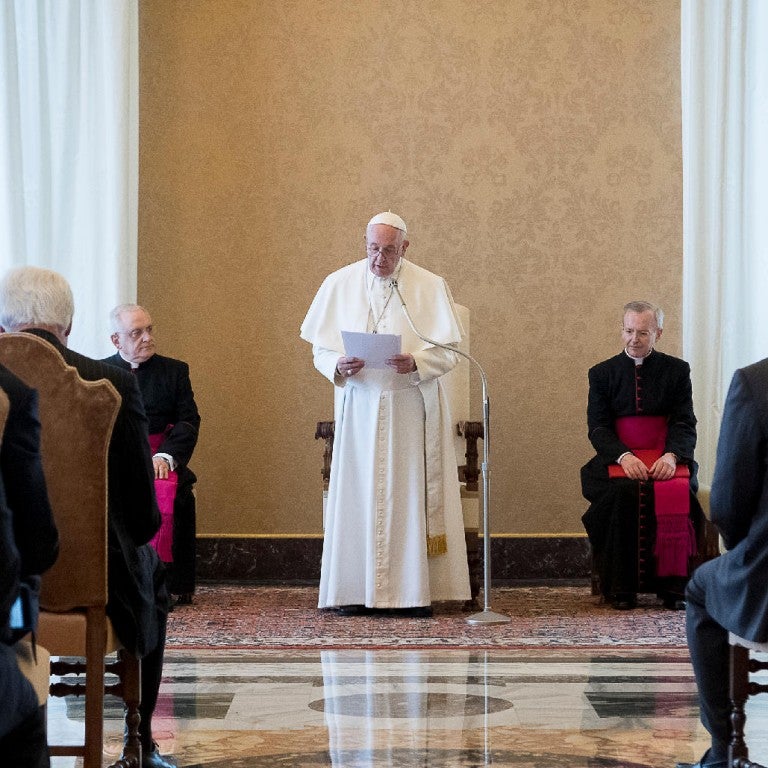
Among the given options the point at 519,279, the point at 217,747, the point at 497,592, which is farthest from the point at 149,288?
the point at 217,747

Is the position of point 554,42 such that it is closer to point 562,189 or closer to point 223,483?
point 562,189

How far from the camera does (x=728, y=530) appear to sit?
9.95ft

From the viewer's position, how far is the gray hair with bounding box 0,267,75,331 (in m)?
3.16

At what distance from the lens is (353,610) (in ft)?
21.6

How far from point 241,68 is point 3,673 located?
6.39 m

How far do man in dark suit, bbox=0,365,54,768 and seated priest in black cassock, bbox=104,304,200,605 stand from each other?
4.30 m

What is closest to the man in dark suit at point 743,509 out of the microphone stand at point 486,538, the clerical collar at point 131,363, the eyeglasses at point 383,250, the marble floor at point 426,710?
the marble floor at point 426,710

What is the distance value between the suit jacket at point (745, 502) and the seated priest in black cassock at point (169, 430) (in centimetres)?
415

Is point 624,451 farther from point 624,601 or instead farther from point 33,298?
point 33,298

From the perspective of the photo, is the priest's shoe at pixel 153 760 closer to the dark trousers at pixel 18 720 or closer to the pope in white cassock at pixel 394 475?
the dark trousers at pixel 18 720

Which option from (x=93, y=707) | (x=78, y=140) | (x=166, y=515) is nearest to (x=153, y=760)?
(x=93, y=707)

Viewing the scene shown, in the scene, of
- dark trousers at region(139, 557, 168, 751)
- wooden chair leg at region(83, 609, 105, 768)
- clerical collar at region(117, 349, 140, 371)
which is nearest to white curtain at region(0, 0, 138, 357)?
clerical collar at region(117, 349, 140, 371)

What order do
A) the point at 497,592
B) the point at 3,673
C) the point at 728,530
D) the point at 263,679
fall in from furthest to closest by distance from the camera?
1. the point at 497,592
2. the point at 263,679
3. the point at 728,530
4. the point at 3,673

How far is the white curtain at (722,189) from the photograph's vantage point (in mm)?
7785
